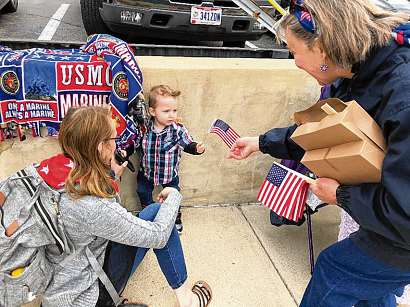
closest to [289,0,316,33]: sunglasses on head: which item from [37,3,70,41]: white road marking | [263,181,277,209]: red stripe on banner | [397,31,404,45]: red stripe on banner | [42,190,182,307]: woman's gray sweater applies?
[397,31,404,45]: red stripe on banner

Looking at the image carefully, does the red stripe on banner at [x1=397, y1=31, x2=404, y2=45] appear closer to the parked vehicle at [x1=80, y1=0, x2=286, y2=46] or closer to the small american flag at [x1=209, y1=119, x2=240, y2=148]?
the small american flag at [x1=209, y1=119, x2=240, y2=148]

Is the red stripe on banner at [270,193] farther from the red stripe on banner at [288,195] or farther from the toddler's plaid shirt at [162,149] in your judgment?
the toddler's plaid shirt at [162,149]

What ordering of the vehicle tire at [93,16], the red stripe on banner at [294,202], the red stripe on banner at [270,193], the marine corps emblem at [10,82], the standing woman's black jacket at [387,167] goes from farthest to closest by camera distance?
the vehicle tire at [93,16], the marine corps emblem at [10,82], the red stripe on banner at [270,193], the red stripe on banner at [294,202], the standing woman's black jacket at [387,167]

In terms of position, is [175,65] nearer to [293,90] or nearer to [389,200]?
[293,90]

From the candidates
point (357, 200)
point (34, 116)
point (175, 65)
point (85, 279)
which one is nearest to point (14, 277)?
point (85, 279)

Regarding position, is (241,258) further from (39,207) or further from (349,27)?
(349,27)

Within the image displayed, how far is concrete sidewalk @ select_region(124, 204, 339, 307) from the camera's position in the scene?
2488 millimetres

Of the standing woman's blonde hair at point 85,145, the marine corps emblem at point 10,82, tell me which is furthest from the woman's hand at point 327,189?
the marine corps emblem at point 10,82

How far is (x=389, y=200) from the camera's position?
4.45ft

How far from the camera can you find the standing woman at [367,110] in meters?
1.34

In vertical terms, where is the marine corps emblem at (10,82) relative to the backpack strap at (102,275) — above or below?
above

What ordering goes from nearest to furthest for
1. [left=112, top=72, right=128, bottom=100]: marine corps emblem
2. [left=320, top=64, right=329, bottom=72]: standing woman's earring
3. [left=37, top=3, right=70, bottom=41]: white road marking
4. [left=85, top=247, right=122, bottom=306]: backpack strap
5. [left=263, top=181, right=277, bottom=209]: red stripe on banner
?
[left=320, top=64, right=329, bottom=72]: standing woman's earring → [left=85, top=247, right=122, bottom=306]: backpack strap → [left=263, top=181, right=277, bottom=209]: red stripe on banner → [left=112, top=72, right=128, bottom=100]: marine corps emblem → [left=37, top=3, right=70, bottom=41]: white road marking

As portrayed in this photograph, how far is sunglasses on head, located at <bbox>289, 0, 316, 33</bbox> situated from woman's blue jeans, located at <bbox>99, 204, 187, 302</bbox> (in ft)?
3.47

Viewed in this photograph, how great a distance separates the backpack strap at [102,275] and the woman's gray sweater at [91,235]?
0.06 feet
